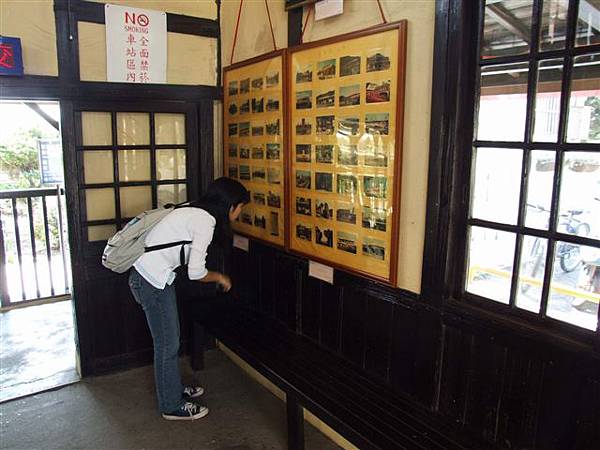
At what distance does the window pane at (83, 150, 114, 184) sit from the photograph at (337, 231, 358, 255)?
1835mm

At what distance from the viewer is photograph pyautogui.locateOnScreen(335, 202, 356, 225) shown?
2.45 meters

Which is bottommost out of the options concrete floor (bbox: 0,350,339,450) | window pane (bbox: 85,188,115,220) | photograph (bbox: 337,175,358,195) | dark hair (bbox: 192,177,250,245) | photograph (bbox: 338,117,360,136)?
concrete floor (bbox: 0,350,339,450)

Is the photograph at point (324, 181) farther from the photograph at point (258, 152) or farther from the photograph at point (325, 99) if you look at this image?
the photograph at point (258, 152)

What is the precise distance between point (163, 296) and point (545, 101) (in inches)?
84.8

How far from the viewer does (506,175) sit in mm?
1820

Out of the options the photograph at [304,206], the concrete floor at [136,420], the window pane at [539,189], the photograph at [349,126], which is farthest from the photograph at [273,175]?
the window pane at [539,189]

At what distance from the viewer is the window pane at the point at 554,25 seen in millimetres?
1593

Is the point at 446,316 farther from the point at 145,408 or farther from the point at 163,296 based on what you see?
the point at 145,408

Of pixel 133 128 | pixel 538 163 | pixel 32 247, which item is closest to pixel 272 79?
pixel 133 128

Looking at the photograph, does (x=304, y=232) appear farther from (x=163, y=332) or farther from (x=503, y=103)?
(x=503, y=103)

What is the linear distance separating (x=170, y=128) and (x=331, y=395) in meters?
2.31

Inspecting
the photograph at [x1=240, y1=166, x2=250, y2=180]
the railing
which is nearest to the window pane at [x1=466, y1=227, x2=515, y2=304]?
the photograph at [x1=240, y1=166, x2=250, y2=180]

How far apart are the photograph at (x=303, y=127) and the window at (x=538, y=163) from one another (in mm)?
1036

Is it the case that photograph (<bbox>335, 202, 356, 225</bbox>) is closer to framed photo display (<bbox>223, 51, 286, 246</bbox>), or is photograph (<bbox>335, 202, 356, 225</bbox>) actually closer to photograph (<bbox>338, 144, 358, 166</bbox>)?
photograph (<bbox>338, 144, 358, 166</bbox>)
